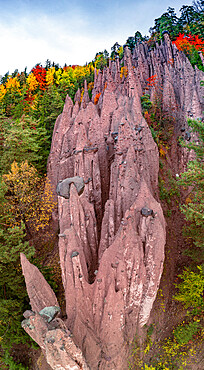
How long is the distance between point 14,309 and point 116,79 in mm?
22822

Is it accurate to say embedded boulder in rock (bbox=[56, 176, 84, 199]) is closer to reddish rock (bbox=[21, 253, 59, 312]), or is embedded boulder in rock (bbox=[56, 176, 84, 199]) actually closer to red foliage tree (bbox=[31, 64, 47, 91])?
reddish rock (bbox=[21, 253, 59, 312])

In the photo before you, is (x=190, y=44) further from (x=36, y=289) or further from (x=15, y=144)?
(x=36, y=289)

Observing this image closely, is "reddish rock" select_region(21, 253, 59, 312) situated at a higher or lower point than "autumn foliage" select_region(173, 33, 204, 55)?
lower

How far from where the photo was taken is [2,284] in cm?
1077

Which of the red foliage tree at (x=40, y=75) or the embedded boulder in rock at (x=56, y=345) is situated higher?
the red foliage tree at (x=40, y=75)

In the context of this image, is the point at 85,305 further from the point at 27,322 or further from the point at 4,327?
the point at 4,327

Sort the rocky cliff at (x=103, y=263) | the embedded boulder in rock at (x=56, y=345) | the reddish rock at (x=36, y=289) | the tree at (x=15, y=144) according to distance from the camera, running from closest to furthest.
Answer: the embedded boulder in rock at (x=56, y=345), the rocky cliff at (x=103, y=263), the reddish rock at (x=36, y=289), the tree at (x=15, y=144)

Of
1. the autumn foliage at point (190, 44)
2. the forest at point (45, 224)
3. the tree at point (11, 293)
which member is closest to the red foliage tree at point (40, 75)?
the forest at point (45, 224)

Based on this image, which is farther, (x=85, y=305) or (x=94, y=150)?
(x=94, y=150)

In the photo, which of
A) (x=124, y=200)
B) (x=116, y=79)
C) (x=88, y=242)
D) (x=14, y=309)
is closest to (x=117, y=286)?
(x=88, y=242)

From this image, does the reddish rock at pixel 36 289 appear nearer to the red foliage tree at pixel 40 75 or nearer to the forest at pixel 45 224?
the forest at pixel 45 224

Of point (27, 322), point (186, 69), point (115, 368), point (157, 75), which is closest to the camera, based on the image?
point (27, 322)

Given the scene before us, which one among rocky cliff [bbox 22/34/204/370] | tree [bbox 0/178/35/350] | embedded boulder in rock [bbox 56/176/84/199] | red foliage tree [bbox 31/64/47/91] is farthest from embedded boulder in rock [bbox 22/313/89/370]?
red foliage tree [bbox 31/64/47/91]

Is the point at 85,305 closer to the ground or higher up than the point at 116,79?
closer to the ground
